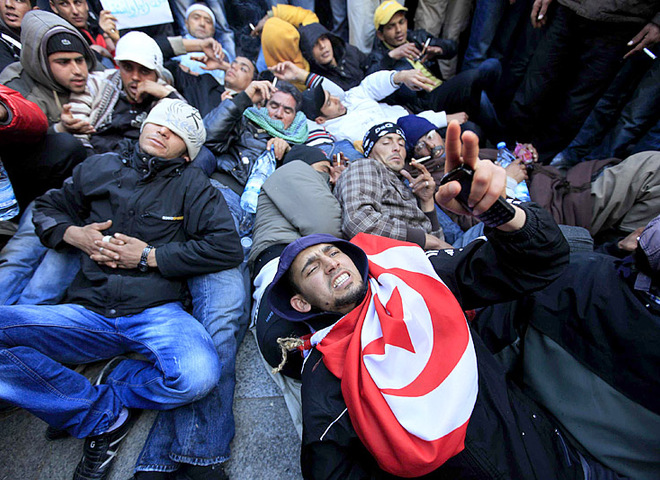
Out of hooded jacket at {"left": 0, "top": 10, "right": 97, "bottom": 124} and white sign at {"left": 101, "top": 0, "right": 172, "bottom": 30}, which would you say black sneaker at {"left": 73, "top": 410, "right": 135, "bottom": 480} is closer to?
hooded jacket at {"left": 0, "top": 10, "right": 97, "bottom": 124}

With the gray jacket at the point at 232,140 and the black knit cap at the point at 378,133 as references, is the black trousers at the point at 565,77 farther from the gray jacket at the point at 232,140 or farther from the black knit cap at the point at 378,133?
the gray jacket at the point at 232,140

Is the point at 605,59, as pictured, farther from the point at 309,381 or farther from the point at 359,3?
the point at 309,381

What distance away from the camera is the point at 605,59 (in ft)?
9.84

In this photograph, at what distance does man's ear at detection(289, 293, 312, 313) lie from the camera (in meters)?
1.84

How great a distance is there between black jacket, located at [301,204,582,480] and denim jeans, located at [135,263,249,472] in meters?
0.64

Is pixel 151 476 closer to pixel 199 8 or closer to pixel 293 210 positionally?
pixel 293 210

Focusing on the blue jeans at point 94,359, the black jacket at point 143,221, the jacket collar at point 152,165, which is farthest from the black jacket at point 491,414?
the jacket collar at point 152,165

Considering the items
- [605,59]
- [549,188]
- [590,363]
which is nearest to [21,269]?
[590,363]

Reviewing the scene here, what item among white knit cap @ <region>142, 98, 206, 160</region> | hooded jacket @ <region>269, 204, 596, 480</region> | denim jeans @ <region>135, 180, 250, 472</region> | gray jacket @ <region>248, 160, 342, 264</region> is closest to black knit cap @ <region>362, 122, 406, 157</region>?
gray jacket @ <region>248, 160, 342, 264</region>

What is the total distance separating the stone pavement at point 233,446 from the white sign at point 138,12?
455cm

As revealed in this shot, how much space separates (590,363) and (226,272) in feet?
6.97

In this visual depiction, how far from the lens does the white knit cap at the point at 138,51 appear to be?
316 centimetres

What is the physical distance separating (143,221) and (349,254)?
1.43m

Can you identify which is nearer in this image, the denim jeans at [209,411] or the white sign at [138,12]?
the denim jeans at [209,411]
